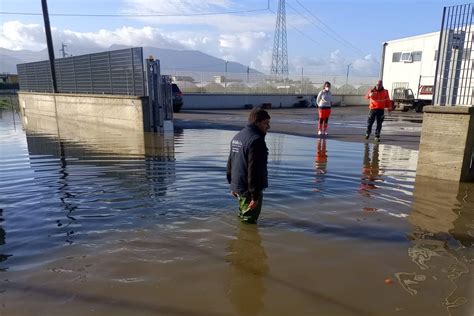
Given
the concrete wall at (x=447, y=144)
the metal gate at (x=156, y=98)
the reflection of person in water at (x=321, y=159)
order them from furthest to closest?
the metal gate at (x=156, y=98), the reflection of person in water at (x=321, y=159), the concrete wall at (x=447, y=144)

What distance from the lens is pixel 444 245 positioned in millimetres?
4715

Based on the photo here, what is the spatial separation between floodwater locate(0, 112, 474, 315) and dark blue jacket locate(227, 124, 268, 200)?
0.65 meters

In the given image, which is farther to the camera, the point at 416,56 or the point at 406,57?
the point at 406,57

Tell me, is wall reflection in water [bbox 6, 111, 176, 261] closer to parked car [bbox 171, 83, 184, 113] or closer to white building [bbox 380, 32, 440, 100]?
parked car [bbox 171, 83, 184, 113]

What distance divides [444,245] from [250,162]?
2.53m

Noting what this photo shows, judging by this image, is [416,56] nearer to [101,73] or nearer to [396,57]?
[396,57]

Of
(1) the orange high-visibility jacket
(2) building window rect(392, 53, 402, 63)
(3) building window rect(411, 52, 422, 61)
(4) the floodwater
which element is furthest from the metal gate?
(2) building window rect(392, 53, 402, 63)

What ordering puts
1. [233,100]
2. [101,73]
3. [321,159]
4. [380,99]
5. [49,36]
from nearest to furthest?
1. [321,159]
2. [380,99]
3. [101,73]
4. [49,36]
5. [233,100]

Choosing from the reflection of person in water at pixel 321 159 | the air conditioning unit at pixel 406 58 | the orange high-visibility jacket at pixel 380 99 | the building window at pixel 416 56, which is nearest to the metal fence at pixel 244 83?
the air conditioning unit at pixel 406 58

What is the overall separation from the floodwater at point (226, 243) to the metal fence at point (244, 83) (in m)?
27.7

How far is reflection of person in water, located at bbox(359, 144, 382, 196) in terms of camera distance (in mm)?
7365

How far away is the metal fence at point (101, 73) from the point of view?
1516 centimetres

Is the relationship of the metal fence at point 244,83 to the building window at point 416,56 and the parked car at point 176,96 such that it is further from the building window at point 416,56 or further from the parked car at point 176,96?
the building window at point 416,56

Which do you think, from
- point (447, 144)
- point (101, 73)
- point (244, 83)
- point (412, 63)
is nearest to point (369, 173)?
point (447, 144)
